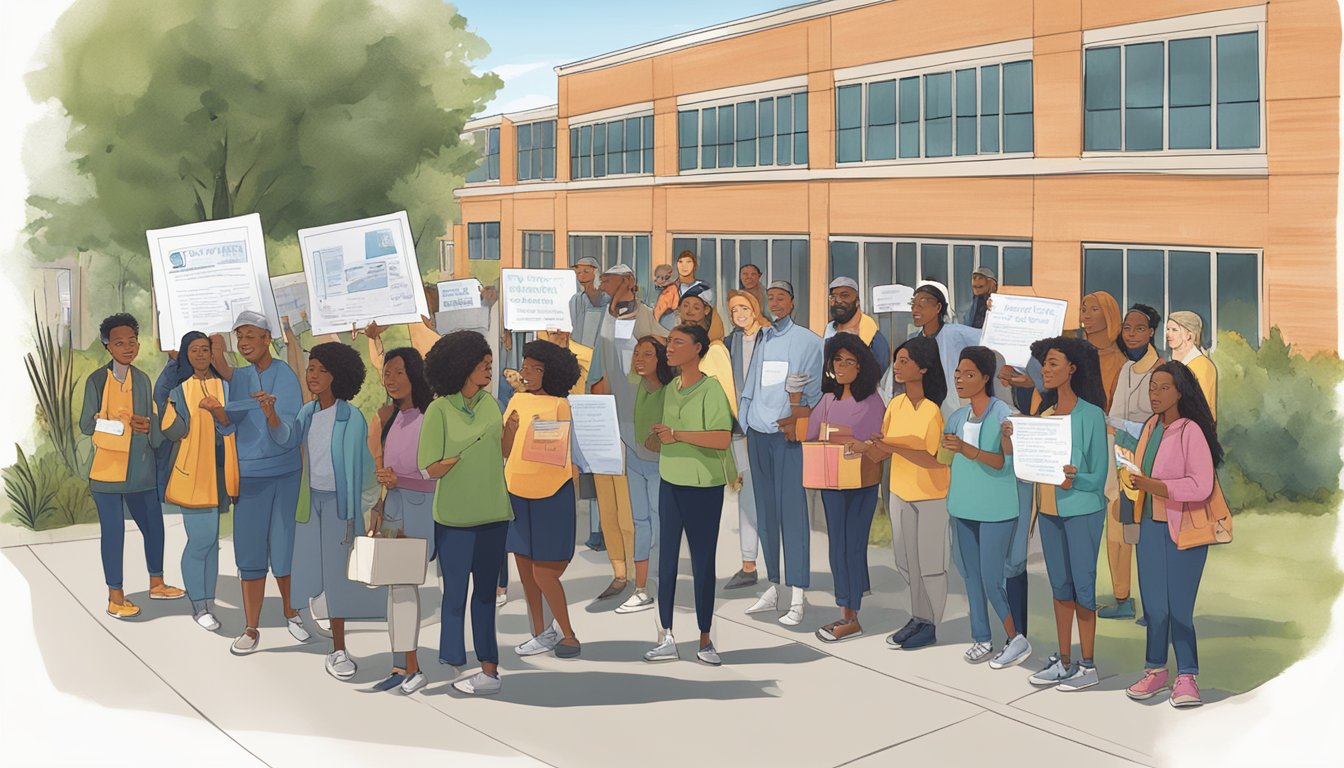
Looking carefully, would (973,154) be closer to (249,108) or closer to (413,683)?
(249,108)

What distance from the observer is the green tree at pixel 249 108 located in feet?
62.1

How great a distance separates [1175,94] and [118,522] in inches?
503

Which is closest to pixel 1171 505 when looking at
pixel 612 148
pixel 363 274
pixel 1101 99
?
pixel 363 274

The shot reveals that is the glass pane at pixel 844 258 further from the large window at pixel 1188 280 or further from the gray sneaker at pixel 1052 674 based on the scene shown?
the gray sneaker at pixel 1052 674

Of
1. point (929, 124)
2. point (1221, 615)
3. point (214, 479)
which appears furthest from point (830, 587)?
point (929, 124)

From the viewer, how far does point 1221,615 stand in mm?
9641

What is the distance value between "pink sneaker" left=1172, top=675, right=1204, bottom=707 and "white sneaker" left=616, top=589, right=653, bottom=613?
381 centimetres

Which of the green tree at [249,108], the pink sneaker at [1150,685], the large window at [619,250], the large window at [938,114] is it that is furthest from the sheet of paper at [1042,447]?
the large window at [619,250]

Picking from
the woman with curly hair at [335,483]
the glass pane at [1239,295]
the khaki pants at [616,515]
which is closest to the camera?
the woman with curly hair at [335,483]

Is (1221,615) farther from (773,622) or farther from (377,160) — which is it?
(377,160)

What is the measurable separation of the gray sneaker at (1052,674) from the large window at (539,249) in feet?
69.1

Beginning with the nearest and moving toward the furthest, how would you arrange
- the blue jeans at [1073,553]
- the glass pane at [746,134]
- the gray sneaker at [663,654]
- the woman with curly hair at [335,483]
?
the blue jeans at [1073,553]
the woman with curly hair at [335,483]
the gray sneaker at [663,654]
the glass pane at [746,134]

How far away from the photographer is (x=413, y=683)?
319 inches

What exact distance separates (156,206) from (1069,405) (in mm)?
17064
